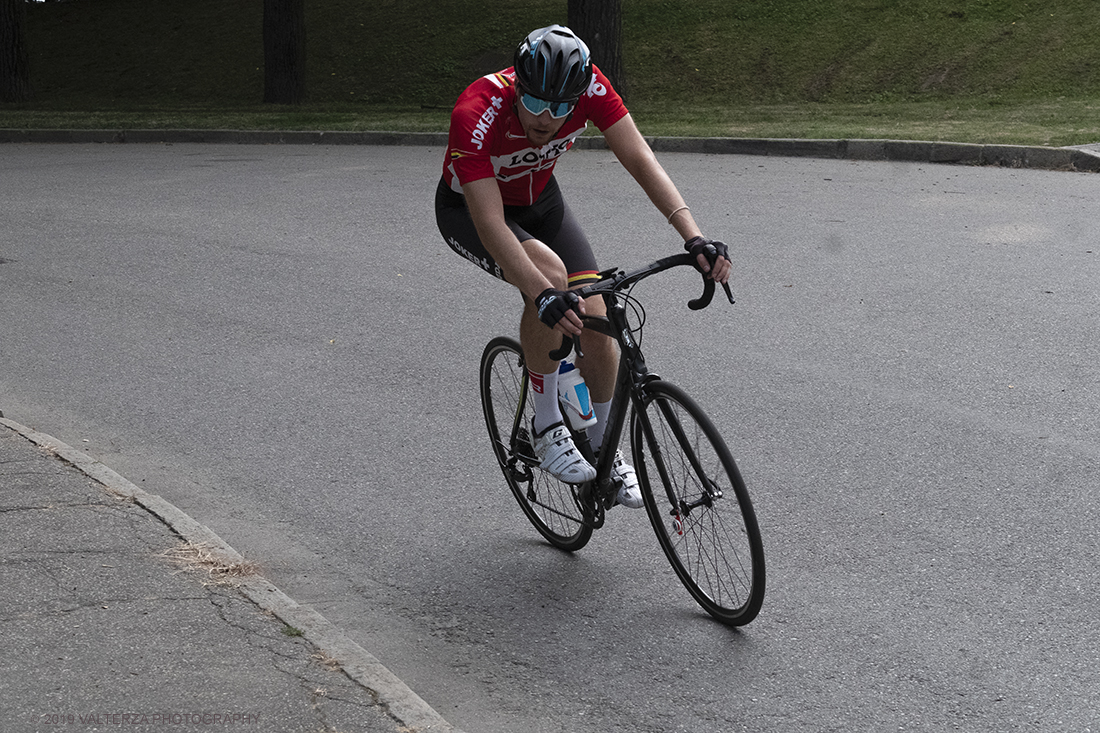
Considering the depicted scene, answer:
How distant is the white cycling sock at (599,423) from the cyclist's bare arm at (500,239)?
515 millimetres

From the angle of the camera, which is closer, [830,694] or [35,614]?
[830,694]

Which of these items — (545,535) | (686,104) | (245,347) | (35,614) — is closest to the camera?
(35,614)

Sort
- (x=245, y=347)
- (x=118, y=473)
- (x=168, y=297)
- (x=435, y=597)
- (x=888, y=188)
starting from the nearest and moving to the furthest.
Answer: (x=435, y=597) < (x=118, y=473) < (x=245, y=347) < (x=168, y=297) < (x=888, y=188)

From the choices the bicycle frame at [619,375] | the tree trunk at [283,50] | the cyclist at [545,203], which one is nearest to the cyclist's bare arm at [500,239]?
the cyclist at [545,203]

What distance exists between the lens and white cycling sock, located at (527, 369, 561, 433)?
4.36 meters

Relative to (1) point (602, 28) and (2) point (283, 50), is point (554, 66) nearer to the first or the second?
(1) point (602, 28)

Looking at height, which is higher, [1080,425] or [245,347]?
[1080,425]

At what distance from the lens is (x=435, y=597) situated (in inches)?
167

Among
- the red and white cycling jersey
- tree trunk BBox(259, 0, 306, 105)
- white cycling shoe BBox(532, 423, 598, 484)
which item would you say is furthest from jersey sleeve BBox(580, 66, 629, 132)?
tree trunk BBox(259, 0, 306, 105)

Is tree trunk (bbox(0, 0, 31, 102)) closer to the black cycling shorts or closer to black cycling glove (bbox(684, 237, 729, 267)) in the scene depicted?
the black cycling shorts

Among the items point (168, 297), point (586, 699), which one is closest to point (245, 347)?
point (168, 297)

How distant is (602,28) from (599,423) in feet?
49.1

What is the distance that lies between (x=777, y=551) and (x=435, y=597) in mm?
1253

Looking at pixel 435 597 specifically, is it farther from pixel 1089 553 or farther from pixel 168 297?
pixel 168 297
